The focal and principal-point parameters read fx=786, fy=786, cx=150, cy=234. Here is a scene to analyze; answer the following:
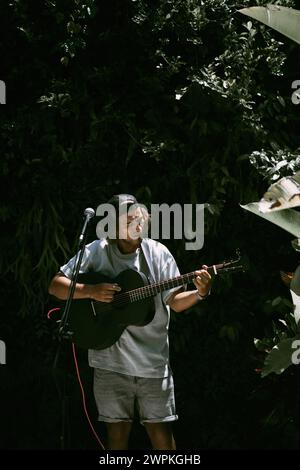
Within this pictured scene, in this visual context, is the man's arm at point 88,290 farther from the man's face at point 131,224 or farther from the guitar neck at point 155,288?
the man's face at point 131,224

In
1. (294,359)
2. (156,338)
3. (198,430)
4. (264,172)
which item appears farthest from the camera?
(198,430)

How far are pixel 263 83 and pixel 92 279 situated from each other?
1.63m

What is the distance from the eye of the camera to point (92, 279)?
372 centimetres

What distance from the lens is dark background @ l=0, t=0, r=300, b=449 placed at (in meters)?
4.41

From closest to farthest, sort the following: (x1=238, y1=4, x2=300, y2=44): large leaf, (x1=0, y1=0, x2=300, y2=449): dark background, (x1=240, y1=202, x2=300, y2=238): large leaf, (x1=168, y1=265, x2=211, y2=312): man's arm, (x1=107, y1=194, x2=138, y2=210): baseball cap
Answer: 1. (x1=238, y1=4, x2=300, y2=44): large leaf
2. (x1=240, y1=202, x2=300, y2=238): large leaf
3. (x1=168, y1=265, x2=211, y2=312): man's arm
4. (x1=107, y1=194, x2=138, y2=210): baseball cap
5. (x1=0, y1=0, x2=300, y2=449): dark background

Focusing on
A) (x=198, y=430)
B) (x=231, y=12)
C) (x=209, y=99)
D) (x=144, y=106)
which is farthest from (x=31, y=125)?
(x=198, y=430)

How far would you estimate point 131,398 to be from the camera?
367 centimetres

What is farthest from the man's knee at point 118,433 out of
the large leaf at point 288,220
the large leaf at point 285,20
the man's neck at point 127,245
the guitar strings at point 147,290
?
the large leaf at point 285,20

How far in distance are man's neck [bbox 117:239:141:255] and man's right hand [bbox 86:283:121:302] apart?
0.19m

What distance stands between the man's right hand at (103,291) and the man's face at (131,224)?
24 centimetres

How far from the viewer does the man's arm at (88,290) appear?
144 inches

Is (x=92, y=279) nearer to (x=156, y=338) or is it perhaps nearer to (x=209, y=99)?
(x=156, y=338)

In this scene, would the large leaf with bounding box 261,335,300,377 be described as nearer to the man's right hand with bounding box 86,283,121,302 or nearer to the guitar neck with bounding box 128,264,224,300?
the guitar neck with bounding box 128,264,224,300

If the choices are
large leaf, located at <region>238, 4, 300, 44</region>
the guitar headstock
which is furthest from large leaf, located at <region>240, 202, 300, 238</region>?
the guitar headstock
